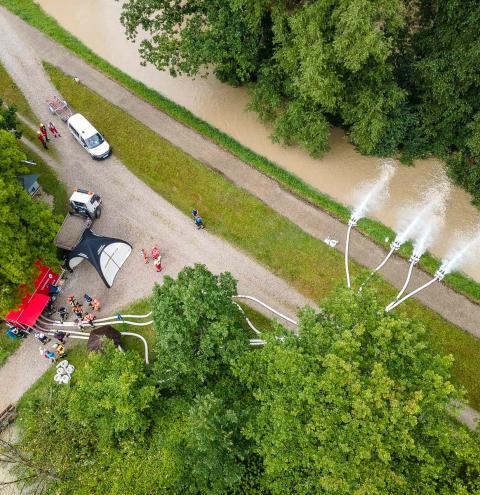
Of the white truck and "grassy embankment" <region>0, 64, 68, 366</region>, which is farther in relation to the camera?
the white truck

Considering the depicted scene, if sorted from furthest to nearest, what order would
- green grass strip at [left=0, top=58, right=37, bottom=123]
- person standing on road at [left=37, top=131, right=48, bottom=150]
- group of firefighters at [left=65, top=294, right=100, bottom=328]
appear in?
green grass strip at [left=0, top=58, right=37, bottom=123], person standing on road at [left=37, top=131, right=48, bottom=150], group of firefighters at [left=65, top=294, right=100, bottom=328]

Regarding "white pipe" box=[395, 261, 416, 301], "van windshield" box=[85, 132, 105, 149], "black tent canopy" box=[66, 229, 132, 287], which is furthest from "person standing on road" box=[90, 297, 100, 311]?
"white pipe" box=[395, 261, 416, 301]

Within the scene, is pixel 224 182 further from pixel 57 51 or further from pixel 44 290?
pixel 57 51

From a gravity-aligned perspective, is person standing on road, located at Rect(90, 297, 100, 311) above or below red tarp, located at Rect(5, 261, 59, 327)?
above

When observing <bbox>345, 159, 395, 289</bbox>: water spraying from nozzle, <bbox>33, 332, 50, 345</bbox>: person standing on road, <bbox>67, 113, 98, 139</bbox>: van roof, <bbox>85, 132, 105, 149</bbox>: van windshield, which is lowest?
<bbox>33, 332, 50, 345</bbox>: person standing on road

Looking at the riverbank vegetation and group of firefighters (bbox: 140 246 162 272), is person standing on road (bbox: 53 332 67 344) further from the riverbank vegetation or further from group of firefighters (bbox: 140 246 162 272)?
group of firefighters (bbox: 140 246 162 272)

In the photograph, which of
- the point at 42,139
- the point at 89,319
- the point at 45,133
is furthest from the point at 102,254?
the point at 45,133
